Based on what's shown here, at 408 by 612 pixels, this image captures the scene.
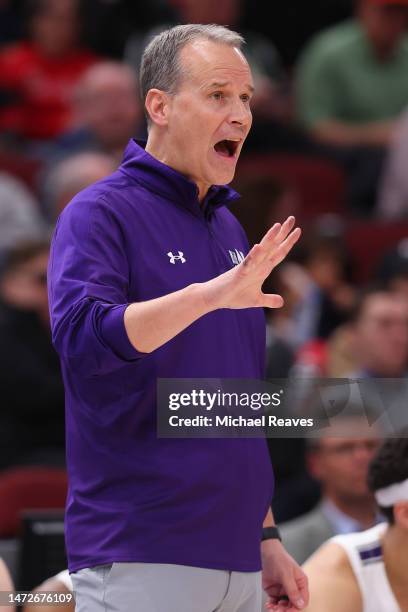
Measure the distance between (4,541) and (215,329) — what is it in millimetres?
1757

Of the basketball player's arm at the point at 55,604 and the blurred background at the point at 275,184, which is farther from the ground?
the blurred background at the point at 275,184

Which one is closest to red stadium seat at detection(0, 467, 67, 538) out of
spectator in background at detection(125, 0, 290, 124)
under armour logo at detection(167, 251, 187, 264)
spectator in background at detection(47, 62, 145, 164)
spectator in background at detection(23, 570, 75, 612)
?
spectator in background at detection(23, 570, 75, 612)

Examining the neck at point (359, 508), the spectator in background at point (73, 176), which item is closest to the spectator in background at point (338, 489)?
the neck at point (359, 508)

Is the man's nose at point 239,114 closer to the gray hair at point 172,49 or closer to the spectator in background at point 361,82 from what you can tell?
the gray hair at point 172,49

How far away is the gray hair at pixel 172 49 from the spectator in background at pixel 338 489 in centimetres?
74

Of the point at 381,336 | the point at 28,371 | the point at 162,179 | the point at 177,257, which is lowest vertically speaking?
the point at 177,257

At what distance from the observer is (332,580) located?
9.46 ft

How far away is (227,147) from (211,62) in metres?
0.16

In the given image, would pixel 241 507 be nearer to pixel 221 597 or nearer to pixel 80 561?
pixel 221 597

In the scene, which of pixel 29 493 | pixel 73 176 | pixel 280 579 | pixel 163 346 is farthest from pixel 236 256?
pixel 73 176

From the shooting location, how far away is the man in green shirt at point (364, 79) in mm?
7863

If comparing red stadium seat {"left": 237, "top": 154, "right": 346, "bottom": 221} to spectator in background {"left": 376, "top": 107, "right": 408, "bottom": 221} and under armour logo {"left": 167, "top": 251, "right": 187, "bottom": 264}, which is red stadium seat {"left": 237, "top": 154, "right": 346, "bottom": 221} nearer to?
spectator in background {"left": 376, "top": 107, "right": 408, "bottom": 221}

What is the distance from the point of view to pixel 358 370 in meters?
5.34

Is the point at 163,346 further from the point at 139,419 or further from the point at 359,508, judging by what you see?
the point at 359,508
